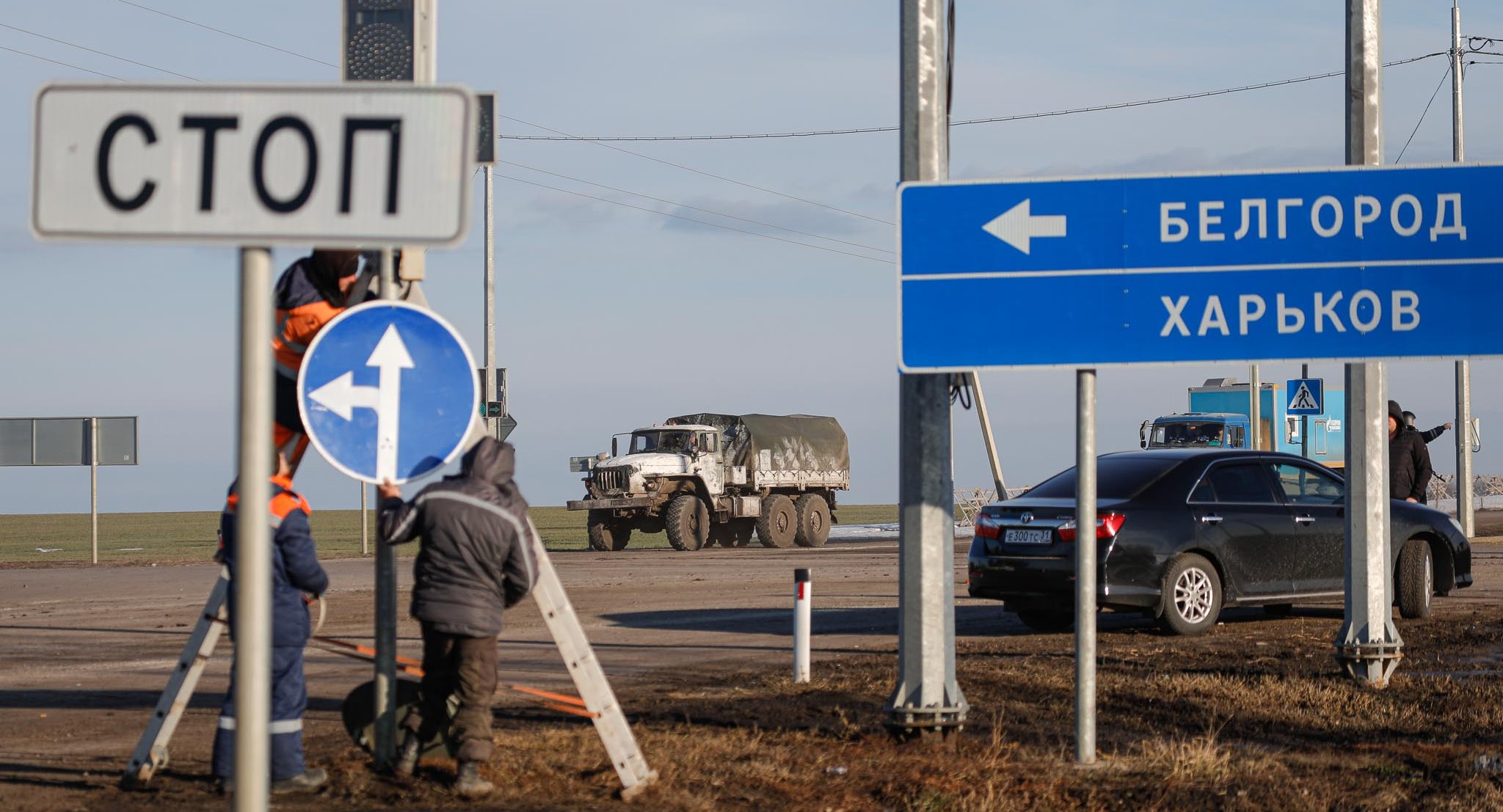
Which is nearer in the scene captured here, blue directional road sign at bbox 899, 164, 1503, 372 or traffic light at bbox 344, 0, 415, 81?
traffic light at bbox 344, 0, 415, 81

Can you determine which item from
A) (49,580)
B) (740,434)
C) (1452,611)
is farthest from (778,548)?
(1452,611)

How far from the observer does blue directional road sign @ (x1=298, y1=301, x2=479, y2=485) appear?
6680mm

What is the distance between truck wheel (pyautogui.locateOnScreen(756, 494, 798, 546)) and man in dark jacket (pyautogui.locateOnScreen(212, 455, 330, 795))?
29.1 meters

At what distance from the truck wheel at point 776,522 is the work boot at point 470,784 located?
29.2 meters

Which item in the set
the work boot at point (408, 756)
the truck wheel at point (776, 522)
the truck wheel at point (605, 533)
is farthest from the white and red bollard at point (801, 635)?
the truck wheel at point (776, 522)

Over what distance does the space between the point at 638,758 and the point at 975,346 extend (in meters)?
2.51

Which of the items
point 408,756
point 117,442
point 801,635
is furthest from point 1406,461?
point 117,442

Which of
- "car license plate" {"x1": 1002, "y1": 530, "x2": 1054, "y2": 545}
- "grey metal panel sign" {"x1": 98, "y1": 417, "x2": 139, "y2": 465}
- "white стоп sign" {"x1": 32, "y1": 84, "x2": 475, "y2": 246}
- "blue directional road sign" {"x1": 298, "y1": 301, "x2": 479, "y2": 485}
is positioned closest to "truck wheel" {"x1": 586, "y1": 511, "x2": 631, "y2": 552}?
"grey metal panel sign" {"x1": 98, "y1": 417, "x2": 139, "y2": 465}

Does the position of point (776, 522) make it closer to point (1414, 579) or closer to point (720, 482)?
point (720, 482)

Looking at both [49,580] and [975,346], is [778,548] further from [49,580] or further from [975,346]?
[975,346]

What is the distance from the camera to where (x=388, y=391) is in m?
6.79

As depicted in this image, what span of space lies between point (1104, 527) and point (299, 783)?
816cm

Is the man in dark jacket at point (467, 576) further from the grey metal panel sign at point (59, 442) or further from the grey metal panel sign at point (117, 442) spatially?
the grey metal panel sign at point (59, 442)

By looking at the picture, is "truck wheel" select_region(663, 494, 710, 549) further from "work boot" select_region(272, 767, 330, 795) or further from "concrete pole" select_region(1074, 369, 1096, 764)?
"work boot" select_region(272, 767, 330, 795)
